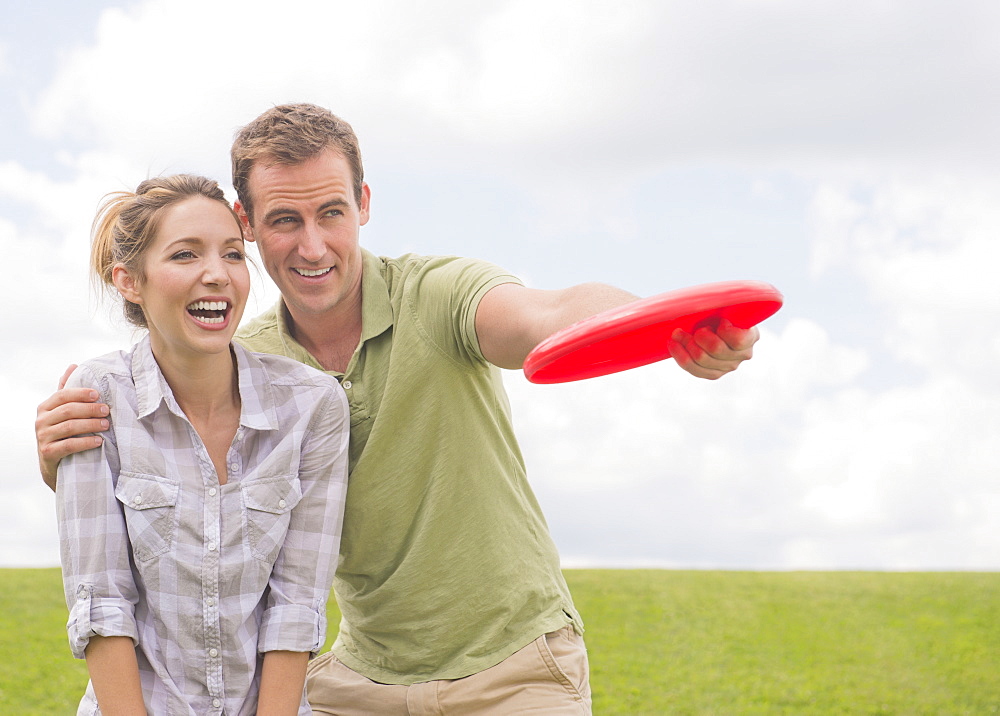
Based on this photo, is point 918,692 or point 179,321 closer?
point 179,321

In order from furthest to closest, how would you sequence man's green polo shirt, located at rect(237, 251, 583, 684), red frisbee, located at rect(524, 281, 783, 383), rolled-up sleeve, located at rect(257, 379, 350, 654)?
man's green polo shirt, located at rect(237, 251, 583, 684), rolled-up sleeve, located at rect(257, 379, 350, 654), red frisbee, located at rect(524, 281, 783, 383)

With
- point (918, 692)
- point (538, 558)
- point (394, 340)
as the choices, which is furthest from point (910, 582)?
point (394, 340)

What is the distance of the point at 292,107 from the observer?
3.63 metres

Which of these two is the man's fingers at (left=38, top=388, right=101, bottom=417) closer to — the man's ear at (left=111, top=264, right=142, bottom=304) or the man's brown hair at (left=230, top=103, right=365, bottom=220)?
the man's ear at (left=111, top=264, right=142, bottom=304)

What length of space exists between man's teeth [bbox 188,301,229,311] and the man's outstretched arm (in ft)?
2.61

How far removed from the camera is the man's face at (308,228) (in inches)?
136

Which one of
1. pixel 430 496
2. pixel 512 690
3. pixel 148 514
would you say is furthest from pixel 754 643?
pixel 148 514

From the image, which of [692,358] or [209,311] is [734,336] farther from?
[209,311]

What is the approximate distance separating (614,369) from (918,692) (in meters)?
7.42

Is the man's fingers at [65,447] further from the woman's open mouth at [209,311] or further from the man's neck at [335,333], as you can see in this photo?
the man's neck at [335,333]

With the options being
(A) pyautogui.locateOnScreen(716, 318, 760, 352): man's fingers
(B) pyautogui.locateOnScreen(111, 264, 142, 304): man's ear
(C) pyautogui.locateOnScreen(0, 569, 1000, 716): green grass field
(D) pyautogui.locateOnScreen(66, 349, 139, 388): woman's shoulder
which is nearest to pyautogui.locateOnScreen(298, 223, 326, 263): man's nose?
(B) pyautogui.locateOnScreen(111, 264, 142, 304): man's ear

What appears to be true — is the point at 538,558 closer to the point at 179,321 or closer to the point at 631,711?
the point at 179,321

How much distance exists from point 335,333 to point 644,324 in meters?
1.58

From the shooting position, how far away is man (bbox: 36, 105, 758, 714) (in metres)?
3.41
